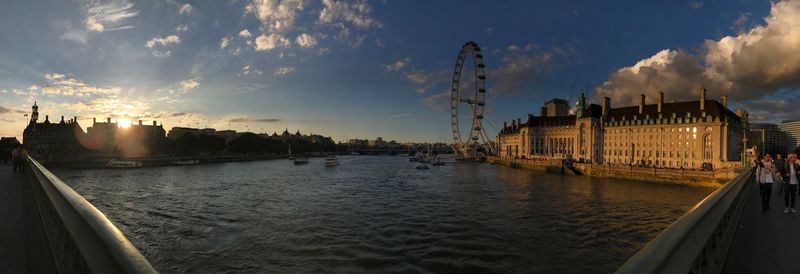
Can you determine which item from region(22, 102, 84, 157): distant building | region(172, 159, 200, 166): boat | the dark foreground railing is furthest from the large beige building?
region(22, 102, 84, 157): distant building

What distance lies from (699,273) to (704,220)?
63 cm

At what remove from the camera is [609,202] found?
35.5m

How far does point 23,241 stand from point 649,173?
235 ft

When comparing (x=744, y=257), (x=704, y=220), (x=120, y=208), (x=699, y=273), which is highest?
(x=704, y=220)

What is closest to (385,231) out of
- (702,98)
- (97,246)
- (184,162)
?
(97,246)

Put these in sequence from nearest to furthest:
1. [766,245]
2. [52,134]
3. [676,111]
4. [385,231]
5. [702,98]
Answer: [766,245], [385,231], [702,98], [676,111], [52,134]

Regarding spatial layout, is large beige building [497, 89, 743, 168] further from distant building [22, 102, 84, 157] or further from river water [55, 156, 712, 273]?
distant building [22, 102, 84, 157]

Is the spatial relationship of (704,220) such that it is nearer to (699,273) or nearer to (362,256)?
(699,273)

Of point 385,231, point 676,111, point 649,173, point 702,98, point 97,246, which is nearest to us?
point 97,246

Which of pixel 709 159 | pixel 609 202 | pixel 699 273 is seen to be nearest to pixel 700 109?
pixel 709 159

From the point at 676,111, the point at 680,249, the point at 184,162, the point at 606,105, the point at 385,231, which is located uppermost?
the point at 606,105

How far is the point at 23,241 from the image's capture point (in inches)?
291

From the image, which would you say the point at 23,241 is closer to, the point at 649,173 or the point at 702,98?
the point at 649,173

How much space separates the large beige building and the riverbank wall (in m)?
15.8
